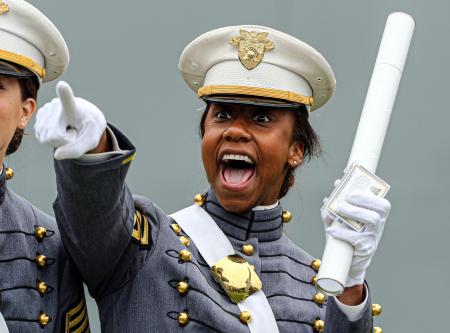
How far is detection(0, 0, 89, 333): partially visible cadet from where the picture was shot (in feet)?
11.9

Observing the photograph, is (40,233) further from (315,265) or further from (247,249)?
(315,265)

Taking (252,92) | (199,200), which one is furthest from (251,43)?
(199,200)

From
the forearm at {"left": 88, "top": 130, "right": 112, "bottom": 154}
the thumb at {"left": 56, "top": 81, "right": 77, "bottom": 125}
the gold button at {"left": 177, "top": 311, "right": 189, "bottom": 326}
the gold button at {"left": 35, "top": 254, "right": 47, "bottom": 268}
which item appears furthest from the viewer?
the gold button at {"left": 177, "top": 311, "right": 189, "bottom": 326}

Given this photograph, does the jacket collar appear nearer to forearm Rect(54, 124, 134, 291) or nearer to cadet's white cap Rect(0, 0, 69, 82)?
forearm Rect(54, 124, 134, 291)

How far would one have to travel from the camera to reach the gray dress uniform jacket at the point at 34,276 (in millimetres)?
3635

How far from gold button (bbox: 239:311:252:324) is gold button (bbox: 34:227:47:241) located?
59cm

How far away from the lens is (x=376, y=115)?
12.4 feet

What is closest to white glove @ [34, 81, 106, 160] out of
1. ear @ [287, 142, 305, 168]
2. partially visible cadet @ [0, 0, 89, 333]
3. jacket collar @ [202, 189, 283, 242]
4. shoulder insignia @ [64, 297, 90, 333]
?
partially visible cadet @ [0, 0, 89, 333]

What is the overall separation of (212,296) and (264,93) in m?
0.62

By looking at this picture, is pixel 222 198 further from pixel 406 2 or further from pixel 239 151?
pixel 406 2

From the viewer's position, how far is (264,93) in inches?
160

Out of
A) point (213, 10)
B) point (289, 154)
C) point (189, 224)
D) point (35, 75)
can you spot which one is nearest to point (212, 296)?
point (189, 224)

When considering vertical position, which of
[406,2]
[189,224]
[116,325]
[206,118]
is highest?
[406,2]

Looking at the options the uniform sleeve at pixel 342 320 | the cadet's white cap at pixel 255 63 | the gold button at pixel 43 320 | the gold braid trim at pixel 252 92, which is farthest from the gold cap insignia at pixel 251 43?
the gold button at pixel 43 320
